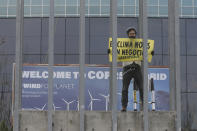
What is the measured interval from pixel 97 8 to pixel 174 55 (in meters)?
19.2

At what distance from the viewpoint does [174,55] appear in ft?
27.7

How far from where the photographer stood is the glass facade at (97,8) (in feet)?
87.8

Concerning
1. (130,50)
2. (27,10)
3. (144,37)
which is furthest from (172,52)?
(27,10)

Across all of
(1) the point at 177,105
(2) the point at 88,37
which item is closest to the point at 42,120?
(1) the point at 177,105

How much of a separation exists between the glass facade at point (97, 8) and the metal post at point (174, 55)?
18.3m

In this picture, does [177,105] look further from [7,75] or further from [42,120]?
[7,75]

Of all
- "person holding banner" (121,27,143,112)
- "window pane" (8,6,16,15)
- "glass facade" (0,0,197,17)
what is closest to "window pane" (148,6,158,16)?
"glass facade" (0,0,197,17)

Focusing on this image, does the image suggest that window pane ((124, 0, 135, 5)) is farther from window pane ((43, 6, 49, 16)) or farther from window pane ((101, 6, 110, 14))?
window pane ((43, 6, 49, 16))

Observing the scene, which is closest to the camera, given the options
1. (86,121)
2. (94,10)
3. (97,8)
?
(86,121)

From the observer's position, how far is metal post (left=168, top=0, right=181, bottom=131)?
327 inches

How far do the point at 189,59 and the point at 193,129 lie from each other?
4.30 meters

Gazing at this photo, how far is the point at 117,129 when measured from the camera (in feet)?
26.4

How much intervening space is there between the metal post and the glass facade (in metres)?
18.3

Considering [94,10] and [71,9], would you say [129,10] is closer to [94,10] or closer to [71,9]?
[94,10]
